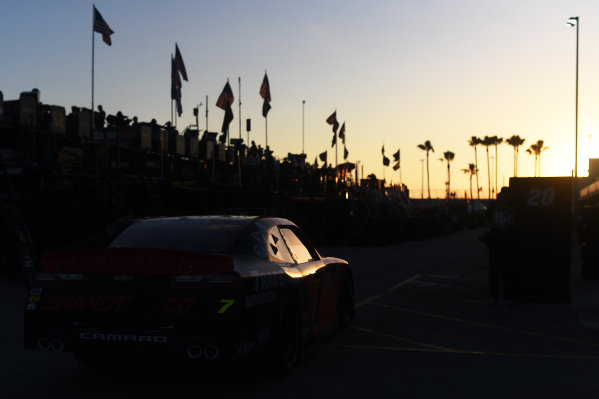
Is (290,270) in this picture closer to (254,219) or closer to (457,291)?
(254,219)

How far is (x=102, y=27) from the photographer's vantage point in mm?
29281

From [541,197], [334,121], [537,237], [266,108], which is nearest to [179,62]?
[266,108]

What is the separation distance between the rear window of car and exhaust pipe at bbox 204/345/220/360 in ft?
3.34

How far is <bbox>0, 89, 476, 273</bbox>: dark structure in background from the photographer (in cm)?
1712

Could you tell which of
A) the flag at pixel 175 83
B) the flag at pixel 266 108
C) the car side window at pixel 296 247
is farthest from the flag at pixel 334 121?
the car side window at pixel 296 247

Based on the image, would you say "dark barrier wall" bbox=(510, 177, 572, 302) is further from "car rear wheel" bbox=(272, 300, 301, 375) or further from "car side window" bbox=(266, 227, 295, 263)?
"car rear wheel" bbox=(272, 300, 301, 375)

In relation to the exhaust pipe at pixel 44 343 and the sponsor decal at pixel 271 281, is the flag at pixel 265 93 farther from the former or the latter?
the exhaust pipe at pixel 44 343

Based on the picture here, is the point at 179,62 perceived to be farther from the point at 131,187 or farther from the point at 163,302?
the point at 163,302

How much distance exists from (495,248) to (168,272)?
736 cm

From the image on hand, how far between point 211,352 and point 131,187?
669 inches

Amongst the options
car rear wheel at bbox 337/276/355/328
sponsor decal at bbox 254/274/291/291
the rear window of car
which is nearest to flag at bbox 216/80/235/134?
car rear wheel at bbox 337/276/355/328

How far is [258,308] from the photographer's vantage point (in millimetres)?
5523

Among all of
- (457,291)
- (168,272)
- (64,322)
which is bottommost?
(457,291)

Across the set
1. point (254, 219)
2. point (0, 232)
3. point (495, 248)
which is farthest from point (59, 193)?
point (254, 219)
